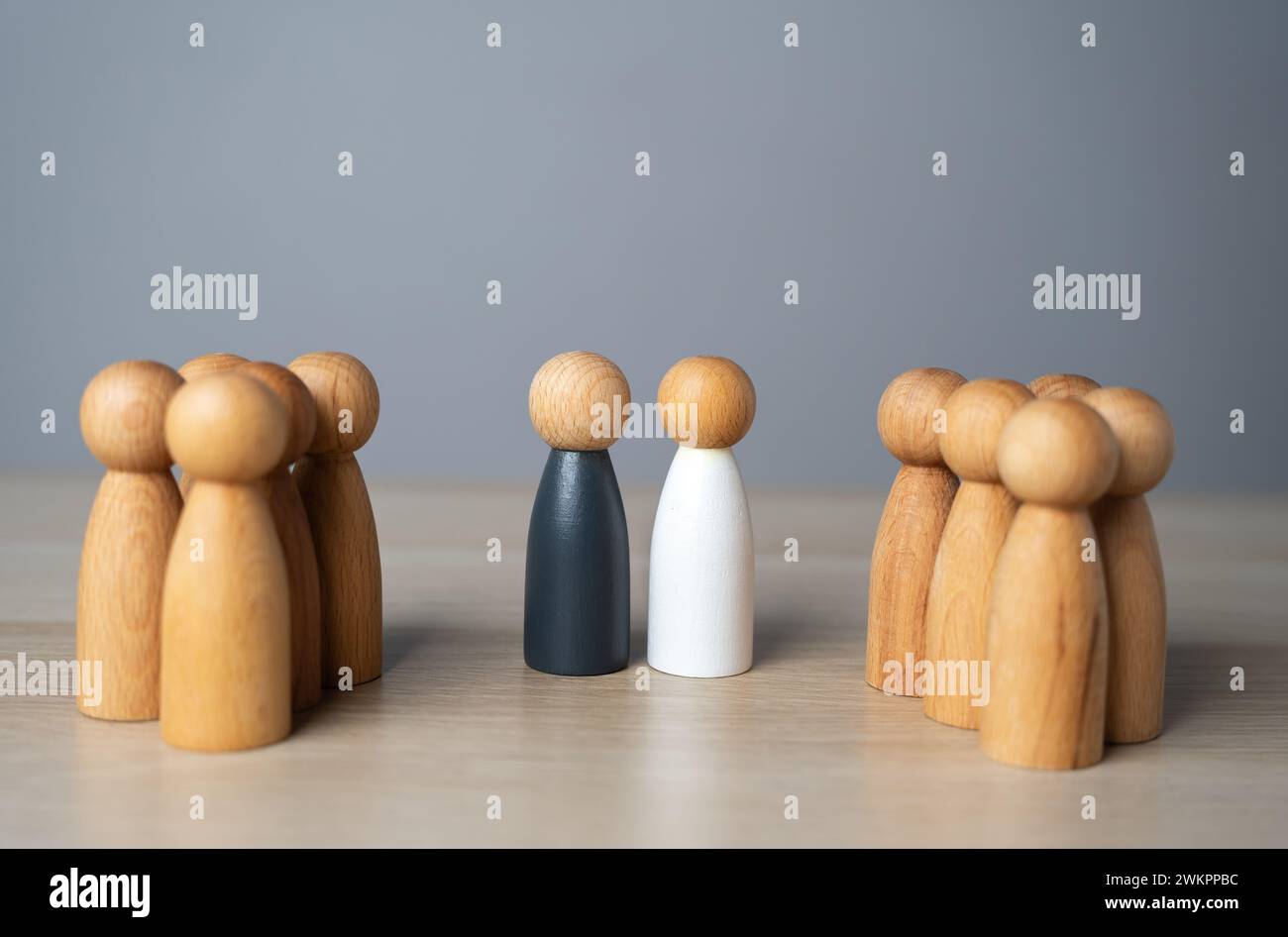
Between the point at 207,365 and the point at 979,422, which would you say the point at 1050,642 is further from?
the point at 207,365

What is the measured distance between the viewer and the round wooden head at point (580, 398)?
0.85m

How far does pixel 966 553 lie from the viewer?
79 centimetres

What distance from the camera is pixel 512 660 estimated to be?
3.00ft

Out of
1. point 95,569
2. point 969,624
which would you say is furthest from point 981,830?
point 95,569

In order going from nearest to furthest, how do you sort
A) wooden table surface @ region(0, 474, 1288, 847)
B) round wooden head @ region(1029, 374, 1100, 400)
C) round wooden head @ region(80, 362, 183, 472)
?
wooden table surface @ region(0, 474, 1288, 847) → round wooden head @ region(80, 362, 183, 472) → round wooden head @ region(1029, 374, 1100, 400)

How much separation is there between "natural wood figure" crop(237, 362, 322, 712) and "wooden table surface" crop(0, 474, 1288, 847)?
0.03 meters

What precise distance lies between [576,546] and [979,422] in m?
0.29

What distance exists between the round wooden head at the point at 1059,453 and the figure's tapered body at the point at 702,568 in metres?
0.23

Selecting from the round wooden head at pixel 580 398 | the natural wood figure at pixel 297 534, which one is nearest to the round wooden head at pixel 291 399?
the natural wood figure at pixel 297 534

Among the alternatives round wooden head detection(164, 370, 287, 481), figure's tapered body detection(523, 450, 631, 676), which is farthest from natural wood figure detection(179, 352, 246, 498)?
figure's tapered body detection(523, 450, 631, 676)

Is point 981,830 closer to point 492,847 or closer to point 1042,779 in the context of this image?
point 1042,779

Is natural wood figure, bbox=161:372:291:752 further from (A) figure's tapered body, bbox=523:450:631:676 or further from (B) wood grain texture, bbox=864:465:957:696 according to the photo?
(B) wood grain texture, bbox=864:465:957:696

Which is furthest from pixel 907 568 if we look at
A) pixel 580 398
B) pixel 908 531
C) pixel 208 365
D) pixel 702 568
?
pixel 208 365

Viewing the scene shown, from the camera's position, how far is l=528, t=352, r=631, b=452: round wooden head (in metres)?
0.85
